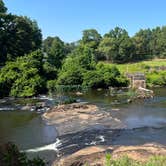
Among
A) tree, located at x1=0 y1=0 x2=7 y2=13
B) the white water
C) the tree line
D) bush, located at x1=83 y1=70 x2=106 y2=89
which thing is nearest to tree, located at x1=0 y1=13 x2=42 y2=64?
the tree line

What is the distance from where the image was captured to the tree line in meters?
68.9

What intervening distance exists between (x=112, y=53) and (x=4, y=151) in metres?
94.5

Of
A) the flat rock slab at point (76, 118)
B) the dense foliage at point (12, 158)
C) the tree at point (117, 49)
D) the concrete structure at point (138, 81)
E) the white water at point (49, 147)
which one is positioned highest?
the tree at point (117, 49)

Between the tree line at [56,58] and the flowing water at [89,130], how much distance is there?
1173 centimetres

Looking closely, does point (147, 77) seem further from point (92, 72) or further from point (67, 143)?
point (67, 143)

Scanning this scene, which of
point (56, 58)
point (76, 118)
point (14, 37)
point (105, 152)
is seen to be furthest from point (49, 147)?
point (56, 58)

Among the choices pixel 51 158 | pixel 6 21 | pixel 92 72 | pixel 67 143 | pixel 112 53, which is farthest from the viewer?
pixel 112 53

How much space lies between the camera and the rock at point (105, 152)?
83.6ft

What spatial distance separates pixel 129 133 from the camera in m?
35.8

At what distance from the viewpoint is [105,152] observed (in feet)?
89.9

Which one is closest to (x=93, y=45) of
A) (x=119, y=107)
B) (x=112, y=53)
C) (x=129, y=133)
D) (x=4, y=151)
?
(x=112, y=53)

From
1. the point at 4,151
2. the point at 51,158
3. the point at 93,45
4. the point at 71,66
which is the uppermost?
the point at 93,45

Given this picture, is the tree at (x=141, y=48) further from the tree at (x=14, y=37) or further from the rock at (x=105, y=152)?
the rock at (x=105, y=152)

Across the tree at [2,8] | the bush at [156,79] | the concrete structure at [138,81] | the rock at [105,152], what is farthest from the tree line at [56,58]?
the rock at [105,152]
